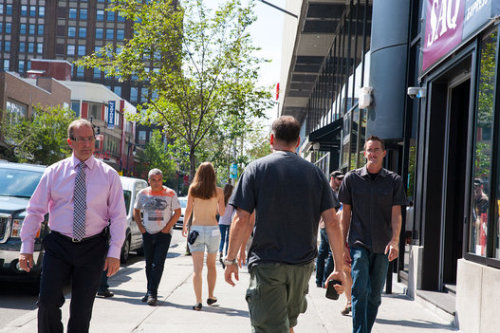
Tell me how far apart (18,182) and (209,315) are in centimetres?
381

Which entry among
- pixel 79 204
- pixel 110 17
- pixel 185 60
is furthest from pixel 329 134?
pixel 110 17

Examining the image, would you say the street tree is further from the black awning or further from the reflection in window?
the reflection in window

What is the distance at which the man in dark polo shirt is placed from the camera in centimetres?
562

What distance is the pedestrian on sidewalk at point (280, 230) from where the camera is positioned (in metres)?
3.92

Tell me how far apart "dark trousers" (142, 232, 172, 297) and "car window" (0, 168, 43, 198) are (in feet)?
6.62

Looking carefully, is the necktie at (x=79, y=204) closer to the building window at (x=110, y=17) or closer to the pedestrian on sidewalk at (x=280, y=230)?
the pedestrian on sidewalk at (x=280, y=230)

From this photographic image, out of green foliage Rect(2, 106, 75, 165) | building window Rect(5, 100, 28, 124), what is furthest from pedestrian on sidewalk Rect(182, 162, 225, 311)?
building window Rect(5, 100, 28, 124)

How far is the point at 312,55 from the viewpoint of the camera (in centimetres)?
2256

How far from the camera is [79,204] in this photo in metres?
4.36

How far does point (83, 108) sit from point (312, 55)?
192ft

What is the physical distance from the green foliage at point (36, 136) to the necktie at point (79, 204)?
41.3 metres

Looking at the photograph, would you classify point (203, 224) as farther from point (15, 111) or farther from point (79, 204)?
point (15, 111)

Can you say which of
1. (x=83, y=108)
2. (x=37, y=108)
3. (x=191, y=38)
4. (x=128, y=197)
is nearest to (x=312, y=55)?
(x=191, y=38)

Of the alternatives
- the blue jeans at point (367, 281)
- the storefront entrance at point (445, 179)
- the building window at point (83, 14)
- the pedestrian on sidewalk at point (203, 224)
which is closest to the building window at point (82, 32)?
the building window at point (83, 14)
